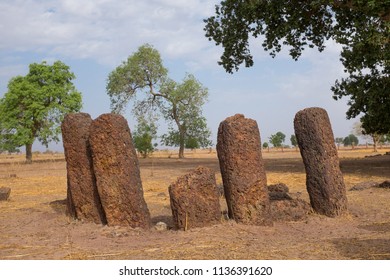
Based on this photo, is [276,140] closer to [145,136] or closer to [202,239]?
[145,136]

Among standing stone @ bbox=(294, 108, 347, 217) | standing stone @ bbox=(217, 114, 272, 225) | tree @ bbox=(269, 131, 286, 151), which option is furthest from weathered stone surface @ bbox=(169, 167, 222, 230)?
tree @ bbox=(269, 131, 286, 151)

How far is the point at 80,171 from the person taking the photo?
33.3ft

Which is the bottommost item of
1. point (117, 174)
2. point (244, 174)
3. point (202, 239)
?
point (202, 239)

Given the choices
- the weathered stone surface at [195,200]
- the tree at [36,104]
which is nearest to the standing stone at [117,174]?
the weathered stone surface at [195,200]

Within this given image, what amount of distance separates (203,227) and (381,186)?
8.40 m

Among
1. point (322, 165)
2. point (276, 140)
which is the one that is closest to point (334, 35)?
point (322, 165)

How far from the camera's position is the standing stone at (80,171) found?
9.94 metres

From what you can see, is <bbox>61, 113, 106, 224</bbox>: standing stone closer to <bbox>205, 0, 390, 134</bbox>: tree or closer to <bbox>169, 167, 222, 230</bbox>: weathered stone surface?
<bbox>169, 167, 222, 230</bbox>: weathered stone surface

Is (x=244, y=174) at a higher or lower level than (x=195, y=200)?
higher

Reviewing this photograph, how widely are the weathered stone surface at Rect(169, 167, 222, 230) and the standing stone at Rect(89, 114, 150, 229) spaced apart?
0.76m

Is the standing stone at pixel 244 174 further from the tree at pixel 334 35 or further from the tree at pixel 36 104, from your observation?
the tree at pixel 36 104

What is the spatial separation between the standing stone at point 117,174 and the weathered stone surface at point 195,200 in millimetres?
759

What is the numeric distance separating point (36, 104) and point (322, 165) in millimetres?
35586
